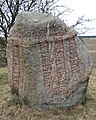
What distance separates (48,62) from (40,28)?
63cm

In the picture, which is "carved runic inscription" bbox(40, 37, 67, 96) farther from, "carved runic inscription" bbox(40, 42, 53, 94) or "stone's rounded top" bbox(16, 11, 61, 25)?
"stone's rounded top" bbox(16, 11, 61, 25)

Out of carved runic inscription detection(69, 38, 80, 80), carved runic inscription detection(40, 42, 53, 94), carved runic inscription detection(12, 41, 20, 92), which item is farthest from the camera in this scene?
carved runic inscription detection(12, 41, 20, 92)

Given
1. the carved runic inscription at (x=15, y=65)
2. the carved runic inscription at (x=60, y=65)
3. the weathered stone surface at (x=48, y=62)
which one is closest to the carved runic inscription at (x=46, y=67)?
the weathered stone surface at (x=48, y=62)

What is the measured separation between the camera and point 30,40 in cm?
612

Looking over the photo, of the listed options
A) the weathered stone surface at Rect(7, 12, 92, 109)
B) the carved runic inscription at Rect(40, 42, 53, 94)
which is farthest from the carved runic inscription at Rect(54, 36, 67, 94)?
the carved runic inscription at Rect(40, 42, 53, 94)

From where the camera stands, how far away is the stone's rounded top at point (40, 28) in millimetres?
6148

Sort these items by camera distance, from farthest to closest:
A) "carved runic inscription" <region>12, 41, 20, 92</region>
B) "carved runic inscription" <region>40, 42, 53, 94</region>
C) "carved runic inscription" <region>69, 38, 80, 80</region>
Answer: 1. "carved runic inscription" <region>12, 41, 20, 92</region>
2. "carved runic inscription" <region>69, 38, 80, 80</region>
3. "carved runic inscription" <region>40, 42, 53, 94</region>

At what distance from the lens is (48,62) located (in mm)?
6141

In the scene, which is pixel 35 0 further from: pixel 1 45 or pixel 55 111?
pixel 55 111

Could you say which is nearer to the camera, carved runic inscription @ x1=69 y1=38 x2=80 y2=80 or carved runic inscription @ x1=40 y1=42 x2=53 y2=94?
carved runic inscription @ x1=40 y1=42 x2=53 y2=94

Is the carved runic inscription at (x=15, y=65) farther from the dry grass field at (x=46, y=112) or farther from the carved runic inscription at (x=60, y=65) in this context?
the carved runic inscription at (x=60, y=65)

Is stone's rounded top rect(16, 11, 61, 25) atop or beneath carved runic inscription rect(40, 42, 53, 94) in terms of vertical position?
atop

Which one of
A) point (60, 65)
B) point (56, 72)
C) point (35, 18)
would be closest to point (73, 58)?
point (60, 65)

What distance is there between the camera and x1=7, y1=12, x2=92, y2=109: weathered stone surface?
20.1 ft
